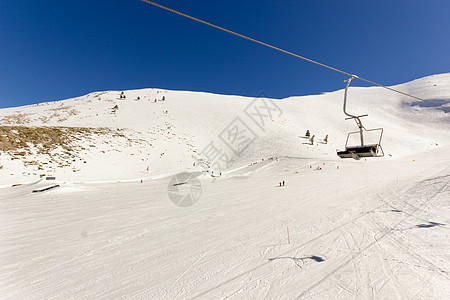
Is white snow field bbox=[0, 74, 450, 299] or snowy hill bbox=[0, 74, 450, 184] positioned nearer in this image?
white snow field bbox=[0, 74, 450, 299]

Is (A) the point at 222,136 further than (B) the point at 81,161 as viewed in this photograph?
Yes

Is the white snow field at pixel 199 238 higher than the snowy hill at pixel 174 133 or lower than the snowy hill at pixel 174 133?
lower

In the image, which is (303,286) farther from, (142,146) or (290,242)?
(142,146)

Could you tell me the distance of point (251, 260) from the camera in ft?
13.4

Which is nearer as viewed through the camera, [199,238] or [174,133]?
[199,238]

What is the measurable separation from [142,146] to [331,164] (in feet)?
83.4

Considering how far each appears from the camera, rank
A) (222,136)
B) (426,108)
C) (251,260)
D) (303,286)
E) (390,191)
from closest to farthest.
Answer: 1. (303,286)
2. (251,260)
3. (390,191)
4. (222,136)
5. (426,108)

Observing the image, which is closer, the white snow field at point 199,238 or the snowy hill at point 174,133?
the white snow field at point 199,238

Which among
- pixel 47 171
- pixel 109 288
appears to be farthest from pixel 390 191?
pixel 47 171

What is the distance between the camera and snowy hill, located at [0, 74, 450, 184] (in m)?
17.2

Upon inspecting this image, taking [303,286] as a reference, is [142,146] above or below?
above

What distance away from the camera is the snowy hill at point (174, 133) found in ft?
56.3

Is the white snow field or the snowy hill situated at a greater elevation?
the snowy hill

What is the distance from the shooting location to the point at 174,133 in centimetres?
3234
